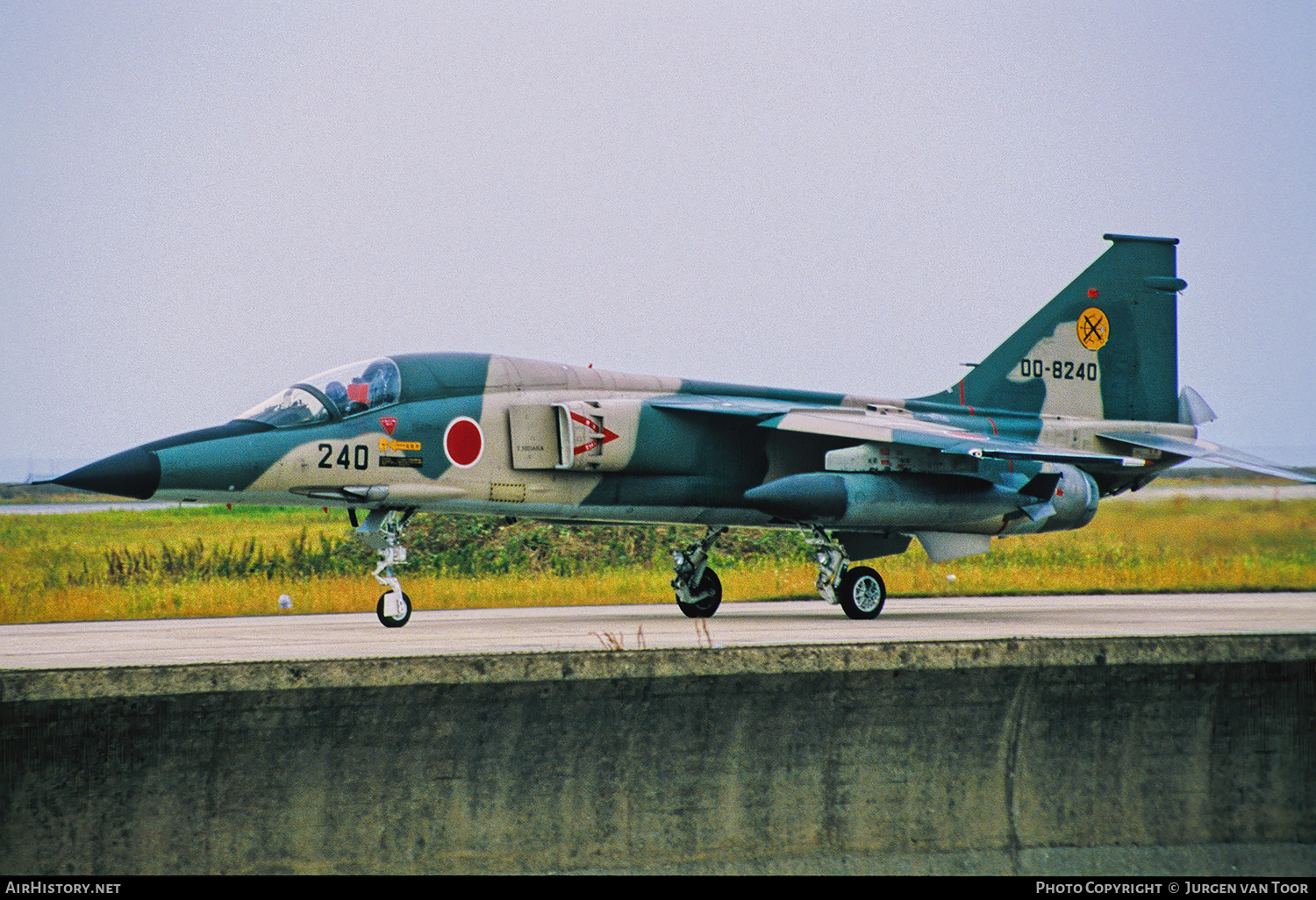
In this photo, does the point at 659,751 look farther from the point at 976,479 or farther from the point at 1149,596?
the point at 1149,596

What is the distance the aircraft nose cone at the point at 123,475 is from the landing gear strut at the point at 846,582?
682cm

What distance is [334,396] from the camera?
12102mm

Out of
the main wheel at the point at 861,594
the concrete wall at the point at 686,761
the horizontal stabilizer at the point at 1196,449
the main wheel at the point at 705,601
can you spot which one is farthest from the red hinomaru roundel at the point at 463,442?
the horizontal stabilizer at the point at 1196,449

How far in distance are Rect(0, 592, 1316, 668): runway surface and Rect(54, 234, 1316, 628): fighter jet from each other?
970mm

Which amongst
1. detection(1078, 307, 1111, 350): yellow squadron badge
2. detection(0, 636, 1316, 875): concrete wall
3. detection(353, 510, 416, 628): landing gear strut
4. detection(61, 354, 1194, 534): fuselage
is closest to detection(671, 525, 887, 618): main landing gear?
detection(61, 354, 1194, 534): fuselage

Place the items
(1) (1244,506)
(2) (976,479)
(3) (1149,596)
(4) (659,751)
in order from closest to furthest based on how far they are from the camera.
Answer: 1. (4) (659,751)
2. (2) (976,479)
3. (3) (1149,596)
4. (1) (1244,506)

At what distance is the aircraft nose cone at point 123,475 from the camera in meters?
10.7

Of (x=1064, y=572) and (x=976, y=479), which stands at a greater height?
(x=976, y=479)

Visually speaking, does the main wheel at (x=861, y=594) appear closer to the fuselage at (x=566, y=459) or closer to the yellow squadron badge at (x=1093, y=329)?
the fuselage at (x=566, y=459)

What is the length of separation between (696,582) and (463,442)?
3.59 metres

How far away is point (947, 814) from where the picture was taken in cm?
738

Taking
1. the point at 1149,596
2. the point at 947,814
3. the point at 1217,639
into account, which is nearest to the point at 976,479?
the point at 1149,596

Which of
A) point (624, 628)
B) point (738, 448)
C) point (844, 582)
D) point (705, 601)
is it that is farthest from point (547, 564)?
point (624, 628)

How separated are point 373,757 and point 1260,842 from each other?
5309 millimetres
